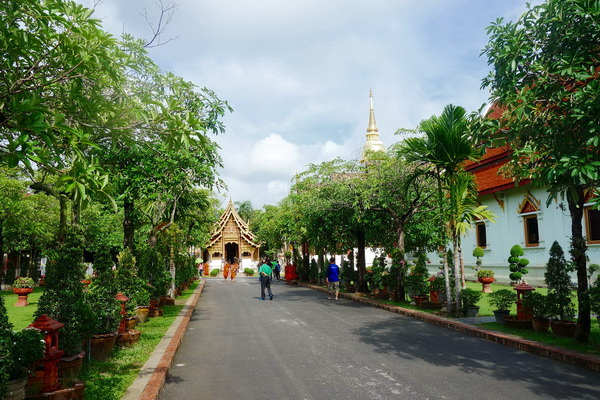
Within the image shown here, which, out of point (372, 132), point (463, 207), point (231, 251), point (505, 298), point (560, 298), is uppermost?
point (372, 132)

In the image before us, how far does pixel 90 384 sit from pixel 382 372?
4.11 meters

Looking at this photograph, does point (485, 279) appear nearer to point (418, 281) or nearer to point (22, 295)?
point (418, 281)

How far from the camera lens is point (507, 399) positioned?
5.62 metres

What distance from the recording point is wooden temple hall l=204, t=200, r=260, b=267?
54.1 m

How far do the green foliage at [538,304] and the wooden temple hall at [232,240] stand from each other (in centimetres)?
4484

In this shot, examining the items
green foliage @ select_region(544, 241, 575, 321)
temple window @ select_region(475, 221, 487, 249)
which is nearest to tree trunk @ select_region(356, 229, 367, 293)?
temple window @ select_region(475, 221, 487, 249)

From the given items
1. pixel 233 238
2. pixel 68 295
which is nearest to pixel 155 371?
pixel 68 295

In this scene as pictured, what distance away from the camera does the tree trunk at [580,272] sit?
27.4 feet

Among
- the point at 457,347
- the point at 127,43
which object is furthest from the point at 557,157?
the point at 127,43

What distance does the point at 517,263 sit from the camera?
20984mm

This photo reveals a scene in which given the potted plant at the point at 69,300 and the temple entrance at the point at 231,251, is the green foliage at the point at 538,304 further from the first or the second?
the temple entrance at the point at 231,251

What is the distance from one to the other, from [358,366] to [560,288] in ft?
15.8

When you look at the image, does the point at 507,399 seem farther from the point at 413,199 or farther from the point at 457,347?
the point at 413,199

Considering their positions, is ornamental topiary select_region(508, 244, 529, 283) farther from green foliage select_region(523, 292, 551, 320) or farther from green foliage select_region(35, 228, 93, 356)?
green foliage select_region(35, 228, 93, 356)
